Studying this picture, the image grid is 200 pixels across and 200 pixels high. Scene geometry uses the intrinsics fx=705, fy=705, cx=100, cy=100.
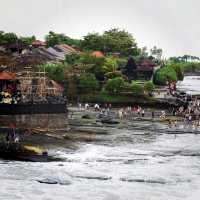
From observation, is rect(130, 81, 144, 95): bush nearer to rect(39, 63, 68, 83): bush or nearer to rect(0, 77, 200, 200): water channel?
rect(39, 63, 68, 83): bush

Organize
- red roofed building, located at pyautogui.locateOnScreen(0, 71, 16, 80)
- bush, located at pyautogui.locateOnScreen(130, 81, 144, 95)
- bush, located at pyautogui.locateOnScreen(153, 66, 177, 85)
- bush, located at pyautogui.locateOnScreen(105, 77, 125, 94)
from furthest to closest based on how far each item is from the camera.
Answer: bush, located at pyautogui.locateOnScreen(153, 66, 177, 85), bush, located at pyautogui.locateOnScreen(105, 77, 125, 94), bush, located at pyautogui.locateOnScreen(130, 81, 144, 95), red roofed building, located at pyautogui.locateOnScreen(0, 71, 16, 80)

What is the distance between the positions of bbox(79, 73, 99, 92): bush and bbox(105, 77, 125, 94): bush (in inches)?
101

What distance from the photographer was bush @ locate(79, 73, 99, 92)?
146 meters

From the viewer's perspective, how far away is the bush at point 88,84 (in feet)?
477

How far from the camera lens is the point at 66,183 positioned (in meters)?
64.9

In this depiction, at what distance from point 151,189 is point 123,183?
339 centimetres

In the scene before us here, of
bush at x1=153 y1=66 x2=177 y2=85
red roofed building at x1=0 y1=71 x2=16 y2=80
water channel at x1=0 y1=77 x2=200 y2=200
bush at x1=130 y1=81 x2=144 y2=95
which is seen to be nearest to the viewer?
water channel at x1=0 y1=77 x2=200 y2=200

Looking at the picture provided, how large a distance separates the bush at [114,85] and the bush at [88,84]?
8.42 feet

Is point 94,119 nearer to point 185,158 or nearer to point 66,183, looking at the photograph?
point 185,158

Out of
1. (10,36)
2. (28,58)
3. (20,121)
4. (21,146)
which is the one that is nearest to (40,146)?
(21,146)

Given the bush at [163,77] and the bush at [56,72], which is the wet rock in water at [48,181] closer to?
the bush at [56,72]

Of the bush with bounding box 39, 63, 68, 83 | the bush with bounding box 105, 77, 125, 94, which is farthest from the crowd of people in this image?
the bush with bounding box 39, 63, 68, 83

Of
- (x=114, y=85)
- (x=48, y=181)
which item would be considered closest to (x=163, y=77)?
(x=114, y=85)

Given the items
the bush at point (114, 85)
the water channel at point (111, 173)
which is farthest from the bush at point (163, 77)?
the water channel at point (111, 173)
